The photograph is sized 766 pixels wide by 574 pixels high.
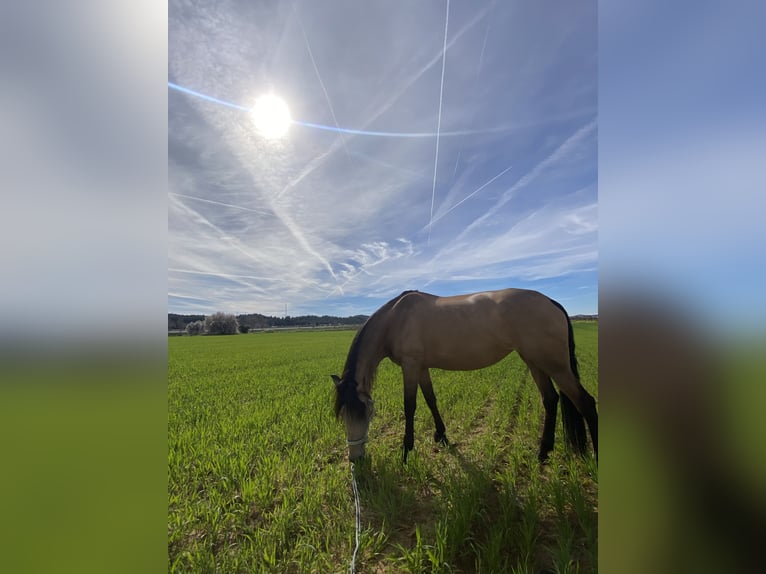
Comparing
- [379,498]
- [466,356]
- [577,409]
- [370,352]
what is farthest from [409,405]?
[577,409]

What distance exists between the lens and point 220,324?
3950 cm

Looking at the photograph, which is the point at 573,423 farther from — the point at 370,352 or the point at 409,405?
the point at 370,352

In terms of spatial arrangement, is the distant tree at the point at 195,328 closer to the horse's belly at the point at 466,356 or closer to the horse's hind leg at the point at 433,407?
the horse's hind leg at the point at 433,407

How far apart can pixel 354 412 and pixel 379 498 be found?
1053 millimetres

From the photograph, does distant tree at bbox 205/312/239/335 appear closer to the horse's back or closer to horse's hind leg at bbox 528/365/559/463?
the horse's back

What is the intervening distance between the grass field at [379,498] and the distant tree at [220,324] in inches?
1571

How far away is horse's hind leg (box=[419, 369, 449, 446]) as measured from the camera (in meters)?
3.96

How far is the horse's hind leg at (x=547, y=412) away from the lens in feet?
11.1

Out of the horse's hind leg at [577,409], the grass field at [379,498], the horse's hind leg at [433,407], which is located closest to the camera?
the grass field at [379,498]

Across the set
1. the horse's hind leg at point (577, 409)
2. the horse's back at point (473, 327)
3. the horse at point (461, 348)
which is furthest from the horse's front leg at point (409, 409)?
the horse's hind leg at point (577, 409)

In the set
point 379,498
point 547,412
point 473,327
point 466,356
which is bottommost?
point 379,498
